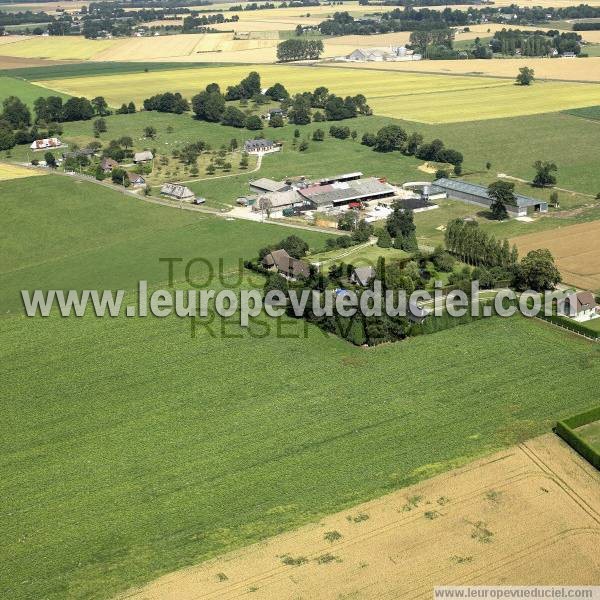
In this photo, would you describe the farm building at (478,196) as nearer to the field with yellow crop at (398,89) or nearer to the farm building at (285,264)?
the farm building at (285,264)

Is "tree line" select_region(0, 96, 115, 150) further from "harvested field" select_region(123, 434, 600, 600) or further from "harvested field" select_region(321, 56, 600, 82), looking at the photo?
"harvested field" select_region(123, 434, 600, 600)

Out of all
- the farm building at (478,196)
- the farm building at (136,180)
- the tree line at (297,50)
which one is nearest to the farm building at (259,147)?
the farm building at (136,180)

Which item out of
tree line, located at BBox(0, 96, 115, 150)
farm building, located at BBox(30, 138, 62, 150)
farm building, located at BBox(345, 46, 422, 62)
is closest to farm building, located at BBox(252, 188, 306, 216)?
farm building, located at BBox(30, 138, 62, 150)

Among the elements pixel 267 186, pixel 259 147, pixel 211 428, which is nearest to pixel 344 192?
pixel 267 186

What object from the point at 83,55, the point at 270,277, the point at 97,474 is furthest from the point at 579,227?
the point at 83,55

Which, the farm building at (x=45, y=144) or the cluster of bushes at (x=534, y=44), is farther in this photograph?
the cluster of bushes at (x=534, y=44)

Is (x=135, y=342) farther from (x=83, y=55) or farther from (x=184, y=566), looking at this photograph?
(x=83, y=55)
